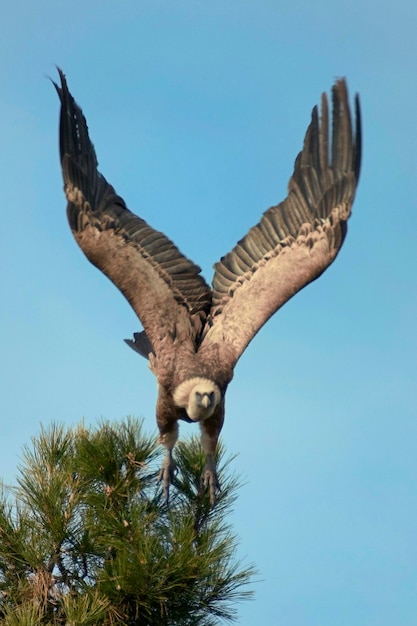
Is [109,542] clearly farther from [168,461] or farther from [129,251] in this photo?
[129,251]

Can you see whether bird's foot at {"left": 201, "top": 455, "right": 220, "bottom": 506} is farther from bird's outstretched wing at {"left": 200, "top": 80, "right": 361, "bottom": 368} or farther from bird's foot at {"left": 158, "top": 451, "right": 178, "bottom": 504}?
bird's outstretched wing at {"left": 200, "top": 80, "right": 361, "bottom": 368}

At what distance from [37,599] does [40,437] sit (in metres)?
0.84

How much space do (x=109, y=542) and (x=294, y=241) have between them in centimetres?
244

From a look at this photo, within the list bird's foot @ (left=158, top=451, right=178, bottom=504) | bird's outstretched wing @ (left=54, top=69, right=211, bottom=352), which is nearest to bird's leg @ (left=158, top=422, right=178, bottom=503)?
bird's foot @ (left=158, top=451, right=178, bottom=504)

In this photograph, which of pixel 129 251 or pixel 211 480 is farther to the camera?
pixel 129 251

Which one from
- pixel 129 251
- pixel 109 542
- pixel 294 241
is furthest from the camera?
pixel 294 241

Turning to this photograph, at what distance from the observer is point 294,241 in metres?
6.84

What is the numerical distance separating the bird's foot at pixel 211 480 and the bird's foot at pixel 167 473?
0.18 metres

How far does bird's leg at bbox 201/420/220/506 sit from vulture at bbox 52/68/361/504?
229 millimetres

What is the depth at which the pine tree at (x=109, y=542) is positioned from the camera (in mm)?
5148

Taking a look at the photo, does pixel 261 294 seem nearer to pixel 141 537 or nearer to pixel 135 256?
pixel 135 256

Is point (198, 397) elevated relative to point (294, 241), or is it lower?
lower

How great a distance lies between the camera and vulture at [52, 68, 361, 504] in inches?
258

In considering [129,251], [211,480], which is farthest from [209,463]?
[129,251]
